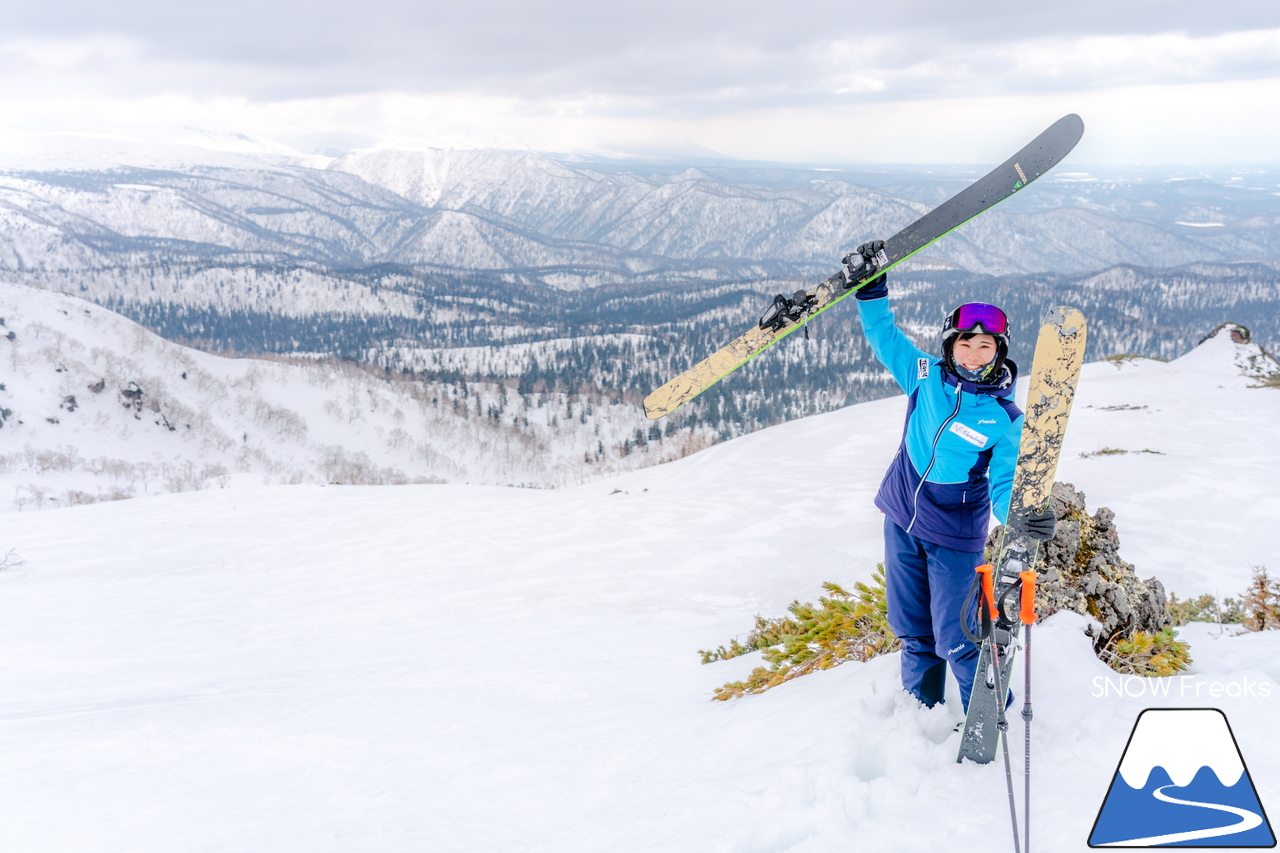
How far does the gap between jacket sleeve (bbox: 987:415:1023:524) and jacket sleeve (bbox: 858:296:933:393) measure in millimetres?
628

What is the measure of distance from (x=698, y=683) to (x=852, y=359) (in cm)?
19435

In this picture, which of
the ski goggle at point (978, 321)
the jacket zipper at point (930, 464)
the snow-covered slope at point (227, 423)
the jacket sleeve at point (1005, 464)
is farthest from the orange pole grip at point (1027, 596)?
the snow-covered slope at point (227, 423)

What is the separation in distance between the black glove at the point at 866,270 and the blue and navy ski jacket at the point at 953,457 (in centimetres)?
56

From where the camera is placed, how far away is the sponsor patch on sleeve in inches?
141

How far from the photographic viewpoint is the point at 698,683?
6.25m

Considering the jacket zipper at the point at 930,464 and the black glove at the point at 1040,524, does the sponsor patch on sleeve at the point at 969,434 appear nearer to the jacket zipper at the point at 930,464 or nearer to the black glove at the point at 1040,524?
the jacket zipper at the point at 930,464

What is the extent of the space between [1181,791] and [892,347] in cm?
Answer: 270

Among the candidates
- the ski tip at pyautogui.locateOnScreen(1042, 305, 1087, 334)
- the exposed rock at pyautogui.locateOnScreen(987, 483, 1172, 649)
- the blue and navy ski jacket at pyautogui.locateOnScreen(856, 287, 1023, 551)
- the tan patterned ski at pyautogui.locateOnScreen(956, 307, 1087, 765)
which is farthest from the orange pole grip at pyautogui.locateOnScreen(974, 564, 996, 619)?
the exposed rock at pyautogui.locateOnScreen(987, 483, 1172, 649)

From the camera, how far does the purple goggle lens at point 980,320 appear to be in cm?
345

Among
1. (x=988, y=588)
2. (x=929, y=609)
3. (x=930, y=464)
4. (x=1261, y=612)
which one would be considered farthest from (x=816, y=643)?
(x=1261, y=612)

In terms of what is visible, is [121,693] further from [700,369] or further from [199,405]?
[199,405]

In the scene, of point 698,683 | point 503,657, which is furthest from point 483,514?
point 698,683

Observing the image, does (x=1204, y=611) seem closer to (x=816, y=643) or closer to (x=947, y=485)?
(x=816, y=643)

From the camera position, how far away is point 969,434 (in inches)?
142
